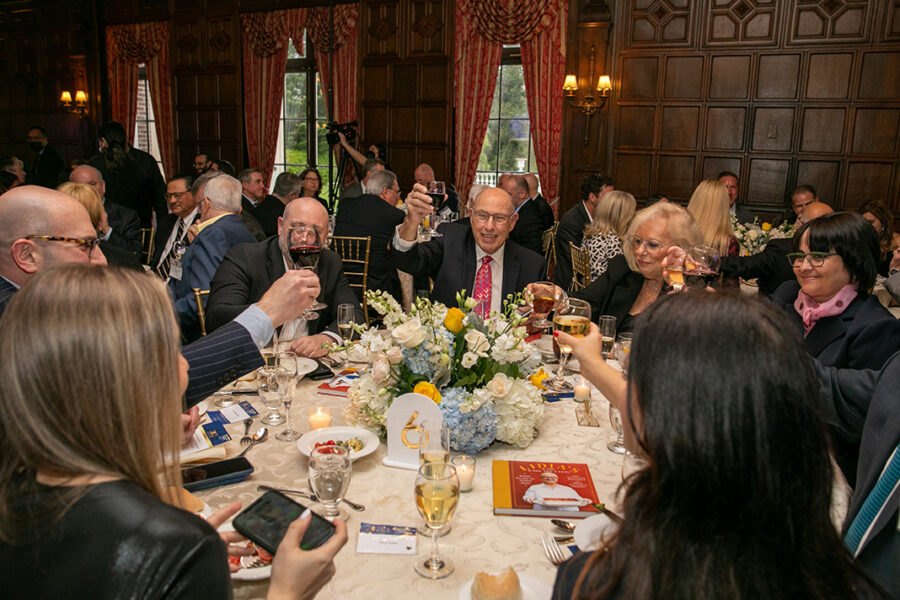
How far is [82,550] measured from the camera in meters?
0.87

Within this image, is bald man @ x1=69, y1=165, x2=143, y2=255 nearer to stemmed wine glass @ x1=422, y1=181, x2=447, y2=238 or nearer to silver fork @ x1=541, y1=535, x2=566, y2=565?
stemmed wine glass @ x1=422, y1=181, x2=447, y2=238

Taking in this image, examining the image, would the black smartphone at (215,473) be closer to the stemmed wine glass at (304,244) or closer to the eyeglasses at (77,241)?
the stemmed wine glass at (304,244)

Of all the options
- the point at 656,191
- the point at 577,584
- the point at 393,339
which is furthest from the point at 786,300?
the point at 656,191

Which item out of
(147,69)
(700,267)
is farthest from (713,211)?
(147,69)

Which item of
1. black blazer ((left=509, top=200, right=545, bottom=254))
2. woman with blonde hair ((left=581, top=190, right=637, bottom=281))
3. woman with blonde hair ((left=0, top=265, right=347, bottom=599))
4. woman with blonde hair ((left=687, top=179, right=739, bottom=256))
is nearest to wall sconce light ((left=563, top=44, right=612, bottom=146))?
black blazer ((left=509, top=200, right=545, bottom=254))

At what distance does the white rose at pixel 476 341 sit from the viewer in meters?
1.82

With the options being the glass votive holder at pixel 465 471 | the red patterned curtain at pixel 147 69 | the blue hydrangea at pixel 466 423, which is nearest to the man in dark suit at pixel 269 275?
the blue hydrangea at pixel 466 423

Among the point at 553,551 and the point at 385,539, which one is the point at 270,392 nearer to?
the point at 385,539

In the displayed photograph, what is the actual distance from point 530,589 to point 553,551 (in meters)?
0.18

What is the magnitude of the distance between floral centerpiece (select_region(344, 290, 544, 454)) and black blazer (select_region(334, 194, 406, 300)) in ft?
10.9

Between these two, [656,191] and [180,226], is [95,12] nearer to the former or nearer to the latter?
[180,226]

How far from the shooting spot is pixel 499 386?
180cm

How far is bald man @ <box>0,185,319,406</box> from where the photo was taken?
176cm

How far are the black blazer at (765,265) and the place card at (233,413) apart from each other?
3.26 metres
